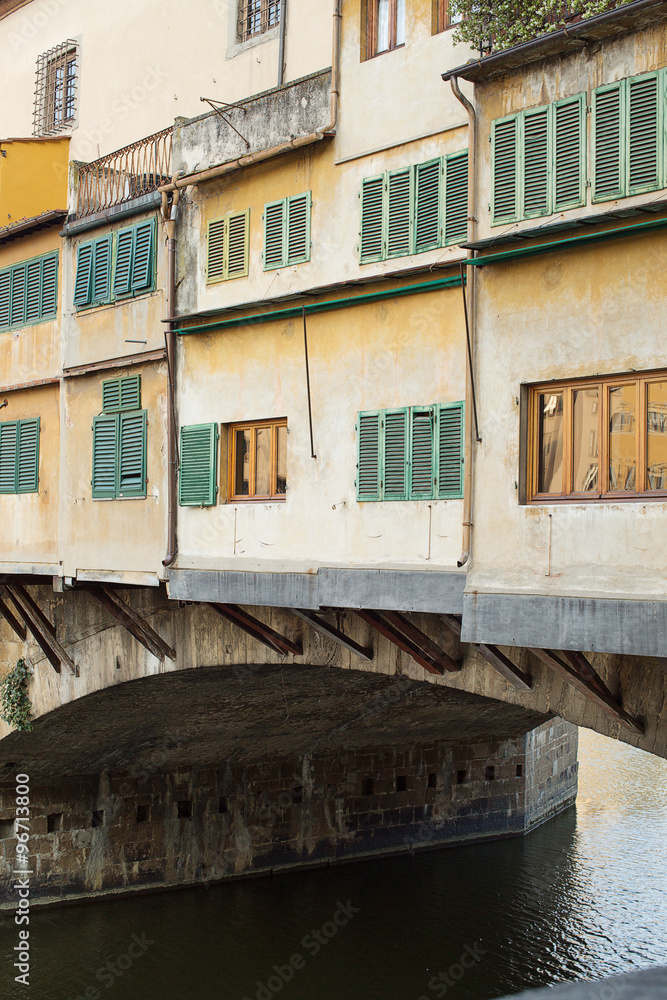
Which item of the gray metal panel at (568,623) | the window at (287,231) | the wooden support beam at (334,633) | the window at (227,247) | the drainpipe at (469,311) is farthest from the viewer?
the window at (227,247)

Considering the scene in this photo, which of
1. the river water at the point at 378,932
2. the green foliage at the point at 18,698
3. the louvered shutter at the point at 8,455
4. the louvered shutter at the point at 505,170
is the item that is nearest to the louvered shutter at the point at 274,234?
the louvered shutter at the point at 505,170

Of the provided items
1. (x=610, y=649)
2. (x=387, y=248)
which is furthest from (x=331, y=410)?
(x=610, y=649)

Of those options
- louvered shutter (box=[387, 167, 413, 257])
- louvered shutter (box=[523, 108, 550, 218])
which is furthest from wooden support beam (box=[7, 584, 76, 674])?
louvered shutter (box=[523, 108, 550, 218])

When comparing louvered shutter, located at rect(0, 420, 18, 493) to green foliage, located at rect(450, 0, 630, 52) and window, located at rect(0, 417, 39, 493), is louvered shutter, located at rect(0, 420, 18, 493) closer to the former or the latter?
window, located at rect(0, 417, 39, 493)

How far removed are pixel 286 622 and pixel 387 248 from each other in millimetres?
3876

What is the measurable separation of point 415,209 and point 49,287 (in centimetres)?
622

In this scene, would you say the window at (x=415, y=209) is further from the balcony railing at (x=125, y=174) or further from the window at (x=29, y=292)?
the window at (x=29, y=292)

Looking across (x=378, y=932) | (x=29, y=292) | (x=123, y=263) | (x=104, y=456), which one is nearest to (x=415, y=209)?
(x=123, y=263)

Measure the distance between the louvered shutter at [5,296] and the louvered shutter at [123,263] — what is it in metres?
2.66

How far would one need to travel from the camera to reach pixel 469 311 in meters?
8.52

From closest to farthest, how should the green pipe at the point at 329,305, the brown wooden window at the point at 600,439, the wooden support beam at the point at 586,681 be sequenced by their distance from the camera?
1. the brown wooden window at the point at 600,439
2. the wooden support beam at the point at 586,681
3. the green pipe at the point at 329,305

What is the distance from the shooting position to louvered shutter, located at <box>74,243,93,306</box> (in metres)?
12.9

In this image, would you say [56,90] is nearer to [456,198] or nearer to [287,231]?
[287,231]

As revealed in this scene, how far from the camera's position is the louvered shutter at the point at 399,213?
30.4 feet
